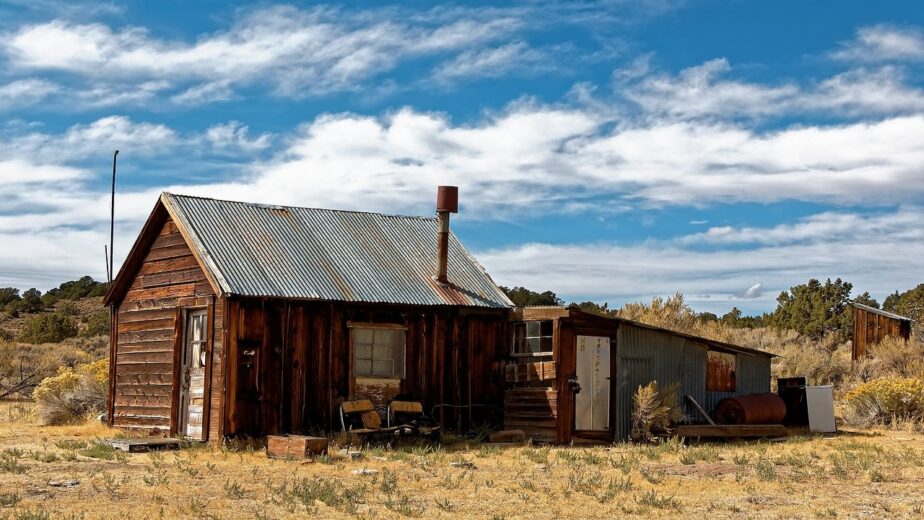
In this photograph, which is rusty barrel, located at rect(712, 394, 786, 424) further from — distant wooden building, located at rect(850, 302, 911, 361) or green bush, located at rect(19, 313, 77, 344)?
green bush, located at rect(19, 313, 77, 344)

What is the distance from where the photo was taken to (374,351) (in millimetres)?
20141

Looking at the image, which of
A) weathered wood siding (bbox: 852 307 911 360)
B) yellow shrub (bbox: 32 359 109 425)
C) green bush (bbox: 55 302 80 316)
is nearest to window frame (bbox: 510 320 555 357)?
yellow shrub (bbox: 32 359 109 425)

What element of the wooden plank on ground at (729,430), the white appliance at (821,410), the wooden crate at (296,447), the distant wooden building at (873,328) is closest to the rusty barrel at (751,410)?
the wooden plank on ground at (729,430)

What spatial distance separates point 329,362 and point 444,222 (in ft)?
14.4

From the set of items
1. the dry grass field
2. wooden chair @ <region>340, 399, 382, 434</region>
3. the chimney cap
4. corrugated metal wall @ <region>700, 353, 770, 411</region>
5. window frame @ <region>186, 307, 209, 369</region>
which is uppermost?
the chimney cap

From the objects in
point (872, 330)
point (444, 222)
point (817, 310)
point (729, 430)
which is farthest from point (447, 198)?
point (817, 310)

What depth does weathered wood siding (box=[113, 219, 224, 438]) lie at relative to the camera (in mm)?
19469

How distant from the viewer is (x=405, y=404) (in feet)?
65.6

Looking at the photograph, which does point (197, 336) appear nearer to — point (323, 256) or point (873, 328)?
point (323, 256)

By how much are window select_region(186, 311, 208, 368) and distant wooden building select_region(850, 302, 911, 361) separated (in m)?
20.2

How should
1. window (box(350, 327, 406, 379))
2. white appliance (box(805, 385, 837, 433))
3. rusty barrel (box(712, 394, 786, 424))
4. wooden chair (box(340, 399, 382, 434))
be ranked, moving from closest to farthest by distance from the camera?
wooden chair (box(340, 399, 382, 434))
window (box(350, 327, 406, 379))
rusty barrel (box(712, 394, 786, 424))
white appliance (box(805, 385, 837, 433))

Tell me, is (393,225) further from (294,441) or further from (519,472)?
(519,472)

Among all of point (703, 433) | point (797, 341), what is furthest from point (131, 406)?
point (797, 341)

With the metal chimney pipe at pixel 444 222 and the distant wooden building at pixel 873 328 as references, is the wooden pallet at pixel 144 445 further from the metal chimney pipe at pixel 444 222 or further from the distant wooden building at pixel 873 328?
the distant wooden building at pixel 873 328
